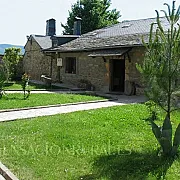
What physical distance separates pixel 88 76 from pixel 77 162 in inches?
519

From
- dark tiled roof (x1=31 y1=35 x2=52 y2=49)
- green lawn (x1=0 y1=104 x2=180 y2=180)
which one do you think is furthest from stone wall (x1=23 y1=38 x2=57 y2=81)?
green lawn (x1=0 y1=104 x2=180 y2=180)

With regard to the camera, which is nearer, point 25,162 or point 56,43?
point 25,162

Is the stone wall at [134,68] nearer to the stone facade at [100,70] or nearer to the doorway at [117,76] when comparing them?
the stone facade at [100,70]

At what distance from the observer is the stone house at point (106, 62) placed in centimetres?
1474

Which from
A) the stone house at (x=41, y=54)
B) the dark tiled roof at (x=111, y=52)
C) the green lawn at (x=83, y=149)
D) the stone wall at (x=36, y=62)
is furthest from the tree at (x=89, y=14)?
the green lawn at (x=83, y=149)

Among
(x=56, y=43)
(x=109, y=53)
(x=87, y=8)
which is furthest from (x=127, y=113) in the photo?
(x=87, y=8)

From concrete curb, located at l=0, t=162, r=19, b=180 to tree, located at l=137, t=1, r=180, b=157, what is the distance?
8.06ft

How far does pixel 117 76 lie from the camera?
17891 millimetres

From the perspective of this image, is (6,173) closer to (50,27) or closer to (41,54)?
(41,54)

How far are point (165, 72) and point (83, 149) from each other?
2.12m

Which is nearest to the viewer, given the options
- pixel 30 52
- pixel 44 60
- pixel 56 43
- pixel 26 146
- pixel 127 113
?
pixel 26 146

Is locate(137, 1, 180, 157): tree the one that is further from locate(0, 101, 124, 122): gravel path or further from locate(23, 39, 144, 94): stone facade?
locate(23, 39, 144, 94): stone facade

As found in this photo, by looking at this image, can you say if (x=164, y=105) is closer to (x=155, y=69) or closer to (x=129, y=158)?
(x=155, y=69)

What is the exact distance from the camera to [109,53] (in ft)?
49.8
